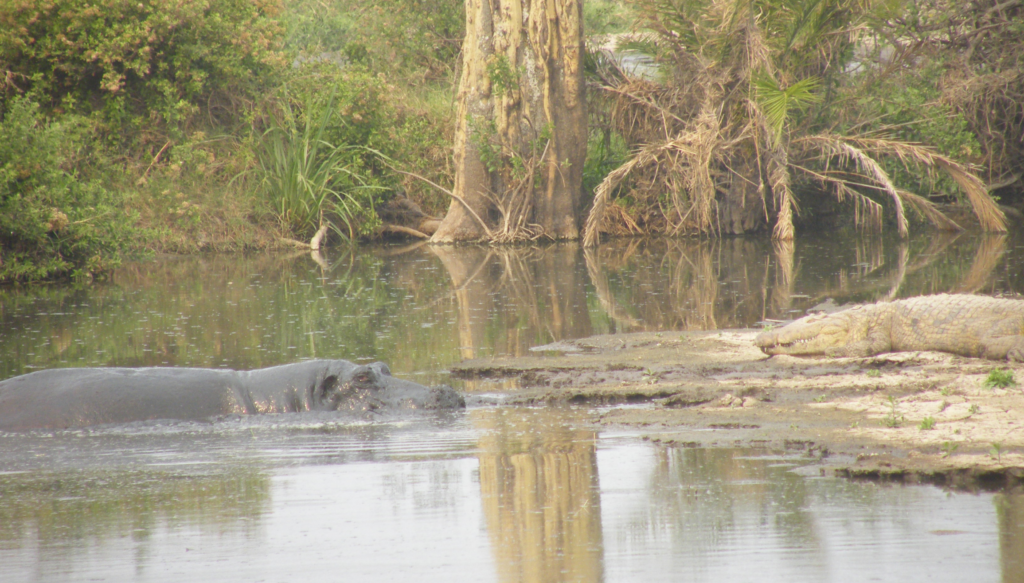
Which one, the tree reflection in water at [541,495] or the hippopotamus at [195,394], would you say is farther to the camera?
the hippopotamus at [195,394]

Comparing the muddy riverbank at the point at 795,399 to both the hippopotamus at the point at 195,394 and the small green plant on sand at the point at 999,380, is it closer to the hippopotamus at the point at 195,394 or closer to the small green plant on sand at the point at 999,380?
the small green plant on sand at the point at 999,380

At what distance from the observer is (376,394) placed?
526 cm

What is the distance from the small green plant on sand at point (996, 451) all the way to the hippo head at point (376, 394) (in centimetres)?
272

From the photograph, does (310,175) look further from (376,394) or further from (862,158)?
(376,394)

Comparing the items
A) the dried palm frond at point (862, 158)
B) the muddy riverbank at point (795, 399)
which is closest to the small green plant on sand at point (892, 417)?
the muddy riverbank at point (795, 399)

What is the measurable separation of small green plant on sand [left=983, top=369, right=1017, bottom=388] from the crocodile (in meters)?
1.06

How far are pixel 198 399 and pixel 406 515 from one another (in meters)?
2.29

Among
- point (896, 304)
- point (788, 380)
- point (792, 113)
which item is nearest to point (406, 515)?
point (788, 380)

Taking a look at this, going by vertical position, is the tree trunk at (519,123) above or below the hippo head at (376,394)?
above

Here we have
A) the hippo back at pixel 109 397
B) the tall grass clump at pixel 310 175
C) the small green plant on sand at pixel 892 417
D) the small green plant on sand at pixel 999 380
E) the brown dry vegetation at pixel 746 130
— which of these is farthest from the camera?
the tall grass clump at pixel 310 175

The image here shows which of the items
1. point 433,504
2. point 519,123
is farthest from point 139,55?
point 433,504

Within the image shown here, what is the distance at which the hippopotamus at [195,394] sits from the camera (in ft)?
16.6

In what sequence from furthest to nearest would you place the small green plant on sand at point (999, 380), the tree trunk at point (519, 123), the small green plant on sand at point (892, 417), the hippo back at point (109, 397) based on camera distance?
the tree trunk at point (519, 123) → the hippo back at point (109, 397) → the small green plant on sand at point (999, 380) → the small green plant on sand at point (892, 417)

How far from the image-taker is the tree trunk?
16.5 metres
